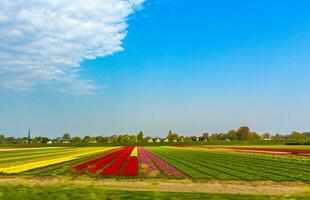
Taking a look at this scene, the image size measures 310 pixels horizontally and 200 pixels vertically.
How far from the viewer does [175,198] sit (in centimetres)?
1606

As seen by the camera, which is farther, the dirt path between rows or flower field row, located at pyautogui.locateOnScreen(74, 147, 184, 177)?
flower field row, located at pyautogui.locateOnScreen(74, 147, 184, 177)

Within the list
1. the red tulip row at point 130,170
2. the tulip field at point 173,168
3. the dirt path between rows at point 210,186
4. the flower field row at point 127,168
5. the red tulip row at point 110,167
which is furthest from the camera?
the red tulip row at point 110,167

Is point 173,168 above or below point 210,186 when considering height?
above

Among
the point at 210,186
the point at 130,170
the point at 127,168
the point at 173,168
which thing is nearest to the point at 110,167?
the point at 127,168

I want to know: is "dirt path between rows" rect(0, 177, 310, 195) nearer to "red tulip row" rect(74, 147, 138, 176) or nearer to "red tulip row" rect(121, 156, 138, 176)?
"red tulip row" rect(121, 156, 138, 176)

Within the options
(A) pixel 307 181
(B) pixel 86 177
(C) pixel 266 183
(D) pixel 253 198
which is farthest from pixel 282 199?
(B) pixel 86 177

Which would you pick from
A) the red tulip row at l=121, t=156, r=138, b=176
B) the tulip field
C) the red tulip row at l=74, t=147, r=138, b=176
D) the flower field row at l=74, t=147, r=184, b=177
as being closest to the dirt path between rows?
the tulip field

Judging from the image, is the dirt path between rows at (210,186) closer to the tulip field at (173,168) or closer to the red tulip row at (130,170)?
the tulip field at (173,168)

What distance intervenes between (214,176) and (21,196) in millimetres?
16485

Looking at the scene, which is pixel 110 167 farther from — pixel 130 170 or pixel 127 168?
pixel 130 170

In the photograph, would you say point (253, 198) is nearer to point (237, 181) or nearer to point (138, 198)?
point (138, 198)

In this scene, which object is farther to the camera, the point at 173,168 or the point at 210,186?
the point at 173,168

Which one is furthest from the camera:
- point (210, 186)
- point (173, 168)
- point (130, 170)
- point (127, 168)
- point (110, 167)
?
point (110, 167)

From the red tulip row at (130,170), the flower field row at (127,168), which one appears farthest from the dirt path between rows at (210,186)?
the flower field row at (127,168)
